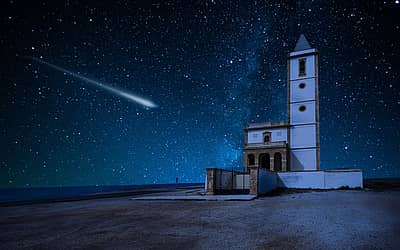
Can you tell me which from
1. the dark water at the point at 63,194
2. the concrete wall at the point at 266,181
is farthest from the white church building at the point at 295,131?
the dark water at the point at 63,194

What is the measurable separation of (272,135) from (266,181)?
45.6 feet

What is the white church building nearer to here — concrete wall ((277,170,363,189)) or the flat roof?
the flat roof

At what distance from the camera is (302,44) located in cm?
3438

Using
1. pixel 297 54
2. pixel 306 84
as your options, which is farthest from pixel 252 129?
pixel 297 54

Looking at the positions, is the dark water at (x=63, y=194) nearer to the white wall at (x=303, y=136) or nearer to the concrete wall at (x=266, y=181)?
the concrete wall at (x=266, y=181)

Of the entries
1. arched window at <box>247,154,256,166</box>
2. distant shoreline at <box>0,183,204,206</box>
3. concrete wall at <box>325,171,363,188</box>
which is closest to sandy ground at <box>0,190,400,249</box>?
concrete wall at <box>325,171,363,188</box>

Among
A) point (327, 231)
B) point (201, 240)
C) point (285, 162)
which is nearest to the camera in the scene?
point (201, 240)

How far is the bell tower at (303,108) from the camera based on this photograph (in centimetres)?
2975

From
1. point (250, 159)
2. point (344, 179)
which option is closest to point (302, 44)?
point (250, 159)

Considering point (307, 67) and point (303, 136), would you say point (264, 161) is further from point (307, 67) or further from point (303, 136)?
point (307, 67)

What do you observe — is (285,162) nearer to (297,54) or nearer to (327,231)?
(297,54)

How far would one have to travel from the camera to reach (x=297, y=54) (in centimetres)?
3366

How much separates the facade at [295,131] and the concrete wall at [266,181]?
7.98 meters

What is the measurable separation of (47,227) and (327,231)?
779 cm
